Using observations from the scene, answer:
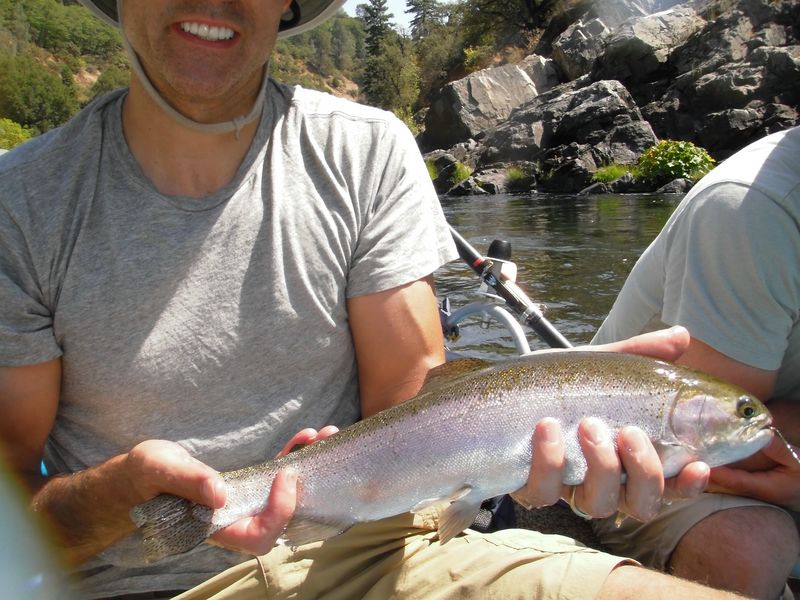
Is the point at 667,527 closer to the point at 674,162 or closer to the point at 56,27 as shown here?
the point at 674,162

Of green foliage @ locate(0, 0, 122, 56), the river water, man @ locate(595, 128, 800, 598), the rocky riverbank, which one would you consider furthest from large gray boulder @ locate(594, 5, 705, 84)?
green foliage @ locate(0, 0, 122, 56)

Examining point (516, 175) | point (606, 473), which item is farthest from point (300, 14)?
point (516, 175)

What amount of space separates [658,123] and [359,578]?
30.9m

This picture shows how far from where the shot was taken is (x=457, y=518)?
1.95 meters

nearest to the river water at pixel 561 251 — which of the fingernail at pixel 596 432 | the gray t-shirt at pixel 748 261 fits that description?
the gray t-shirt at pixel 748 261

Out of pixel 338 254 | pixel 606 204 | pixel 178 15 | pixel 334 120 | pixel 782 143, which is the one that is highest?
pixel 178 15

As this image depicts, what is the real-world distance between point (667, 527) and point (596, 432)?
97 centimetres

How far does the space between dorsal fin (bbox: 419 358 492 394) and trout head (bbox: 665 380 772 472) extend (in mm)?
589

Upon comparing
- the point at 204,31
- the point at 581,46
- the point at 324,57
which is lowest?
the point at 204,31

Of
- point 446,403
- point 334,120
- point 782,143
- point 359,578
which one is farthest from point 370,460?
point 782,143

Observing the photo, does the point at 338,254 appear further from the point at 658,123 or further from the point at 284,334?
the point at 658,123

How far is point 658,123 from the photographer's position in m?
29.6

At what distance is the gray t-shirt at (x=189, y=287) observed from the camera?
2.11m

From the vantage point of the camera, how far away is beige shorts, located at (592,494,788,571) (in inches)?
98.4
